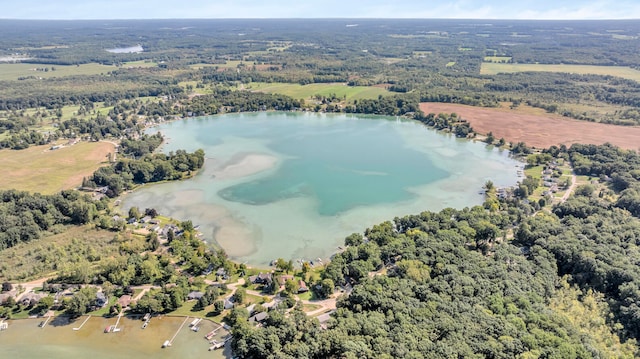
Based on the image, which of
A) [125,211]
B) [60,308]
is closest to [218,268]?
[60,308]

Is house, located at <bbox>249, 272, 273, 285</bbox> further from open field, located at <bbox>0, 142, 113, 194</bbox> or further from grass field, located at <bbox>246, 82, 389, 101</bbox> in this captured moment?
grass field, located at <bbox>246, 82, 389, 101</bbox>

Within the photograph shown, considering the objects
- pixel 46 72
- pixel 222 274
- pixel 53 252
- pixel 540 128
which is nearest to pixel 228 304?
pixel 222 274

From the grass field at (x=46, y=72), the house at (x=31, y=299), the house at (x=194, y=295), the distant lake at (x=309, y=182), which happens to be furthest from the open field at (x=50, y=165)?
the grass field at (x=46, y=72)

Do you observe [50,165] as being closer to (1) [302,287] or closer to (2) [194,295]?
(2) [194,295]

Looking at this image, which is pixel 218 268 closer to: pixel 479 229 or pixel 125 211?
pixel 125 211

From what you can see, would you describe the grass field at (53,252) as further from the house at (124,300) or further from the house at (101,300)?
the house at (124,300)
